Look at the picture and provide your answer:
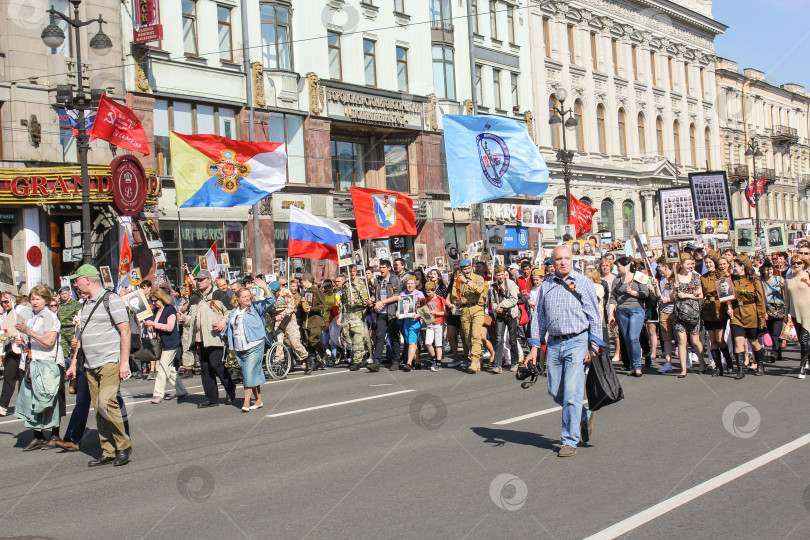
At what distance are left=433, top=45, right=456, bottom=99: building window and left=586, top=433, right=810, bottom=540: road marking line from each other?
107ft

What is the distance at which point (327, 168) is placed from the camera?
33.6m

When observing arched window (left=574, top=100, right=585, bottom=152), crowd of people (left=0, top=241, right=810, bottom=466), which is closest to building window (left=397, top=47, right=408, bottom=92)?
arched window (left=574, top=100, right=585, bottom=152)

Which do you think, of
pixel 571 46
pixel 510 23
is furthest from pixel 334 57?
pixel 571 46

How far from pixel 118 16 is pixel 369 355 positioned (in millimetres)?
14988

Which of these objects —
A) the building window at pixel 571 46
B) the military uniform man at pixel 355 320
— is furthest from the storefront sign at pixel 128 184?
the building window at pixel 571 46

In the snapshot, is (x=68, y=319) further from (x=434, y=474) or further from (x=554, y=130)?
(x=554, y=130)

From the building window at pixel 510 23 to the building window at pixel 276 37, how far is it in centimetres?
1518

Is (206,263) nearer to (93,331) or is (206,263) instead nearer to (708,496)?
(93,331)

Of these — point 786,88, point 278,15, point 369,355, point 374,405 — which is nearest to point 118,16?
point 278,15

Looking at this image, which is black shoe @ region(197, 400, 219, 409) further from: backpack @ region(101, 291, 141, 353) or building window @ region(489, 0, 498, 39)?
building window @ region(489, 0, 498, 39)

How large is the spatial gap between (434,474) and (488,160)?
37.1ft

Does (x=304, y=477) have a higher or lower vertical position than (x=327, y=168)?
lower

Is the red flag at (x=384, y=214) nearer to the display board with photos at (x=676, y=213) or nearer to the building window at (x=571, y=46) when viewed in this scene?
the display board with photos at (x=676, y=213)

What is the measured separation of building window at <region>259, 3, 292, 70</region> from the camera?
31.6 metres
